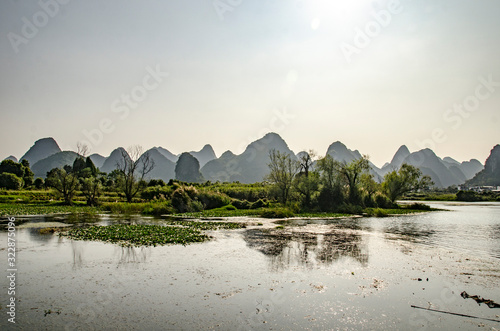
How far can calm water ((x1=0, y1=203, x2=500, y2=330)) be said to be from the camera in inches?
292

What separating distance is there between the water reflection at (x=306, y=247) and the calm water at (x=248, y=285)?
9 centimetres

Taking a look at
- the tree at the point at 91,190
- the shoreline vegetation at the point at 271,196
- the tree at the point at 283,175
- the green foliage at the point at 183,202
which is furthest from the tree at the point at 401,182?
the tree at the point at 91,190

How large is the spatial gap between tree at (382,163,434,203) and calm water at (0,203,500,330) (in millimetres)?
43691

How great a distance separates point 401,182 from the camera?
193 ft

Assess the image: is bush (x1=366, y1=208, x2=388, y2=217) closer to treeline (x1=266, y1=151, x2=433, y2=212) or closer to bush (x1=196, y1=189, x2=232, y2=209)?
treeline (x1=266, y1=151, x2=433, y2=212)

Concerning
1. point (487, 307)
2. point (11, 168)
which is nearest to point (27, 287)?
point (487, 307)

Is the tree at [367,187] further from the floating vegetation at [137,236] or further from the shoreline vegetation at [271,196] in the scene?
the floating vegetation at [137,236]

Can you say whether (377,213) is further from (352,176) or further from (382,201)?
(382,201)

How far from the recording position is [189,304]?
27.5 feet

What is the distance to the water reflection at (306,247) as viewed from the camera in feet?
44.3

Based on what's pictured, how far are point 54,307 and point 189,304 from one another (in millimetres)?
3303

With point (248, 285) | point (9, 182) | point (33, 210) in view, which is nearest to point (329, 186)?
point (248, 285)

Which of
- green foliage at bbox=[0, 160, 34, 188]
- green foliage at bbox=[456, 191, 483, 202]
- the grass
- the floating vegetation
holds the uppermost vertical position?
green foliage at bbox=[0, 160, 34, 188]

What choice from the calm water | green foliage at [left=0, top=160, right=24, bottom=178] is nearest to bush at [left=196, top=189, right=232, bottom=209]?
the calm water
